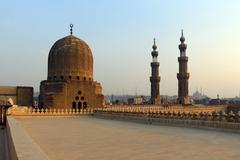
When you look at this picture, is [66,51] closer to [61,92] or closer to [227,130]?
[61,92]

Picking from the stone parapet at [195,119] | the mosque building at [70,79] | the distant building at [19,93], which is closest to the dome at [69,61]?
the mosque building at [70,79]

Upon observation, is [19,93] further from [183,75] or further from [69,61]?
[183,75]

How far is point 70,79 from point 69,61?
1844 mm

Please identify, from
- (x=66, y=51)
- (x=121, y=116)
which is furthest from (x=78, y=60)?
(x=121, y=116)

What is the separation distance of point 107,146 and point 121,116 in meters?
15.5

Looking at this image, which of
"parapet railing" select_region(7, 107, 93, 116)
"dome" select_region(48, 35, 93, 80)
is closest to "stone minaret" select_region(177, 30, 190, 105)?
"dome" select_region(48, 35, 93, 80)

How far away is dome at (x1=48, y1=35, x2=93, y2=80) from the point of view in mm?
37125

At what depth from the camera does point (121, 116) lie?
24.1m

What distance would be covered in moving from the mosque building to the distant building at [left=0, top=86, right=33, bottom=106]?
417cm

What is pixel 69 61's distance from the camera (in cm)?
3719

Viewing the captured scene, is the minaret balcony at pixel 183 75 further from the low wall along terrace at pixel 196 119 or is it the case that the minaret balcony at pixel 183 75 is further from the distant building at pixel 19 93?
the low wall along terrace at pixel 196 119

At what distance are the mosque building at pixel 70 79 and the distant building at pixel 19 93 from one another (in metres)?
4.17

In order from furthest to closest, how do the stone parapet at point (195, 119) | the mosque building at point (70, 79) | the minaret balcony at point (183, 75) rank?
the minaret balcony at point (183, 75)
the mosque building at point (70, 79)
the stone parapet at point (195, 119)

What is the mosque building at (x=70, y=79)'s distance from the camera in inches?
1400
